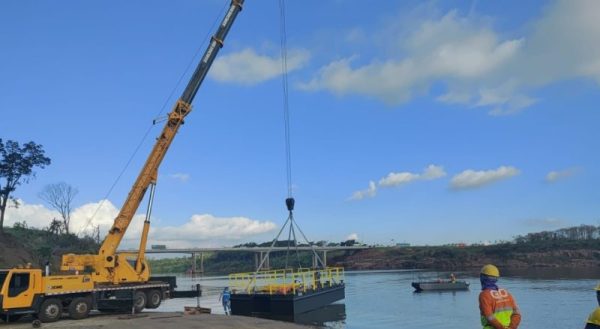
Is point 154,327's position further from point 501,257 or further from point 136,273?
point 501,257

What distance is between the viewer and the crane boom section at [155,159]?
28234 mm

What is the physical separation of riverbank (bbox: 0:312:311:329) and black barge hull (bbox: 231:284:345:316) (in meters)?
6.73

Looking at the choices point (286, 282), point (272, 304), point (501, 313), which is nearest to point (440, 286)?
point (286, 282)

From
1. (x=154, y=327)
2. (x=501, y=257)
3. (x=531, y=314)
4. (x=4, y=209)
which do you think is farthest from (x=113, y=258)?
(x=501, y=257)

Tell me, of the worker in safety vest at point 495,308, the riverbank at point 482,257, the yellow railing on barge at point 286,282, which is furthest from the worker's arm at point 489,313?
the riverbank at point 482,257

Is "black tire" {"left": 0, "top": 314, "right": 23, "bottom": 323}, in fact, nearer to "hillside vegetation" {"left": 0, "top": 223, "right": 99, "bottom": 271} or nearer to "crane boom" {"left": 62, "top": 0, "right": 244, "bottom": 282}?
"crane boom" {"left": 62, "top": 0, "right": 244, "bottom": 282}

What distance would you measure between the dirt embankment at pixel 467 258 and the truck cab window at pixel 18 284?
146021 mm

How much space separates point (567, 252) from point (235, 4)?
147 meters

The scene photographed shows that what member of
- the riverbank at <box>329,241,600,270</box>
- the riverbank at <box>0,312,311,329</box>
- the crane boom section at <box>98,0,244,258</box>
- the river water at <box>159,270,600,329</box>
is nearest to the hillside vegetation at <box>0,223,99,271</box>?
the river water at <box>159,270,600,329</box>

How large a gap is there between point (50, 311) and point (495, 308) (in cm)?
2190

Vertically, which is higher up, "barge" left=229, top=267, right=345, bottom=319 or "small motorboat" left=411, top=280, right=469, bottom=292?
"barge" left=229, top=267, right=345, bottom=319

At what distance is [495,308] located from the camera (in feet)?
22.4

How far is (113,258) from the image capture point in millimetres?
27125

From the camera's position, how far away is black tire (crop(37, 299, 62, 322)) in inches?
916
